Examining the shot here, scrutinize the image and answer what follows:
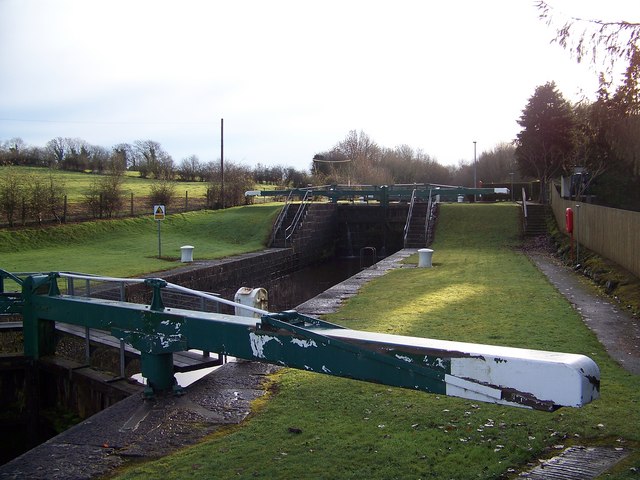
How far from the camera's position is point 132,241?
2653 cm

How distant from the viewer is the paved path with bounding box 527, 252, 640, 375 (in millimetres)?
8359

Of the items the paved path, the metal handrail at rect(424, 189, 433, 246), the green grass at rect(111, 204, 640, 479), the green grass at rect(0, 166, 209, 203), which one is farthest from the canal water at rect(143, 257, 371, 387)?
the green grass at rect(0, 166, 209, 203)

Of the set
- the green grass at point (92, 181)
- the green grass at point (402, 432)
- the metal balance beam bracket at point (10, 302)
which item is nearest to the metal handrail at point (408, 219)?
the green grass at point (92, 181)

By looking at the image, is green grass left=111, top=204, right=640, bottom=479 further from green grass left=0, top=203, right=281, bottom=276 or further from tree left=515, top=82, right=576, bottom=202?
tree left=515, top=82, right=576, bottom=202

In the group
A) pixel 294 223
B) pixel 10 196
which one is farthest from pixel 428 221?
pixel 10 196

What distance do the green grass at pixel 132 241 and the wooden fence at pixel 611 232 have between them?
40.9 ft

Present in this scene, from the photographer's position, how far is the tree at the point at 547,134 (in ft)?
125

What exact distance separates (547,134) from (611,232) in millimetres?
22839

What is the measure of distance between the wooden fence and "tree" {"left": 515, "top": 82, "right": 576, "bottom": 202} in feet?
51.4

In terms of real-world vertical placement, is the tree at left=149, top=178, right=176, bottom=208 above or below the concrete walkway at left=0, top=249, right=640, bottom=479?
above

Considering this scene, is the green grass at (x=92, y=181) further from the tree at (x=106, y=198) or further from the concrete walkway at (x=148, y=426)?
the concrete walkway at (x=148, y=426)

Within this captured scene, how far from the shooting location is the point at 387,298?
13.4 meters

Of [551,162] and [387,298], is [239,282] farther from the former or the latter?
[551,162]

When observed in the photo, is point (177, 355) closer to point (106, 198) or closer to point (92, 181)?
point (106, 198)
